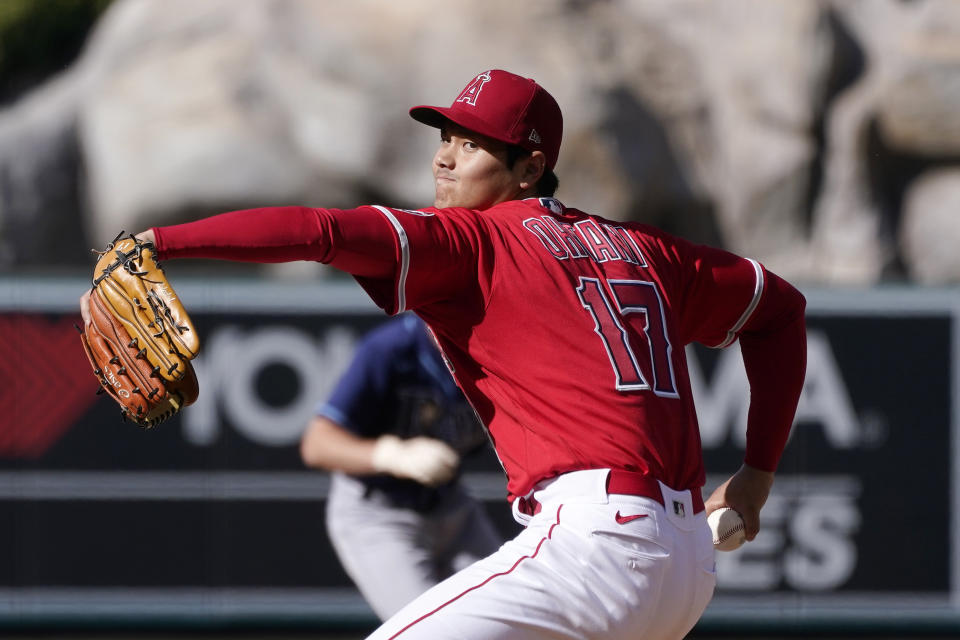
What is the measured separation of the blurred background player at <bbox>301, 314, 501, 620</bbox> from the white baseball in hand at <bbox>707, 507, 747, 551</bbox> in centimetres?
142

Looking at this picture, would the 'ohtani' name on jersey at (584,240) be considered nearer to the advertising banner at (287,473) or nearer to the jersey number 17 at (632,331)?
the jersey number 17 at (632,331)

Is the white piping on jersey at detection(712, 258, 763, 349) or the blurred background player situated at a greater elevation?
the white piping on jersey at detection(712, 258, 763, 349)

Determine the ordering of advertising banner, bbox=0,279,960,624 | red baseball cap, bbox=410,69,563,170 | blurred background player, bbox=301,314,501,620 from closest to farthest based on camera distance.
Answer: red baseball cap, bbox=410,69,563,170
blurred background player, bbox=301,314,501,620
advertising banner, bbox=0,279,960,624

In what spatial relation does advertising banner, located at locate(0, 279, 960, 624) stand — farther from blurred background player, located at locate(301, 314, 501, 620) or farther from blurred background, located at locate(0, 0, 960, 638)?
blurred background player, located at locate(301, 314, 501, 620)

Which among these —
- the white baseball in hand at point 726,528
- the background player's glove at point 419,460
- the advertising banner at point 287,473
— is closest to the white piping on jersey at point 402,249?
the white baseball in hand at point 726,528

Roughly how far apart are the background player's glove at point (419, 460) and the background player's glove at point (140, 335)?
1693mm

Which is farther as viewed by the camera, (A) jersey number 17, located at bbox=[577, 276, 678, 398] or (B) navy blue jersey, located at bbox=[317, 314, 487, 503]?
(B) navy blue jersey, located at bbox=[317, 314, 487, 503]

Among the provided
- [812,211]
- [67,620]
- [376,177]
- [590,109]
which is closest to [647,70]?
[590,109]

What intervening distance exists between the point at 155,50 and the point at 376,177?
7.98 ft

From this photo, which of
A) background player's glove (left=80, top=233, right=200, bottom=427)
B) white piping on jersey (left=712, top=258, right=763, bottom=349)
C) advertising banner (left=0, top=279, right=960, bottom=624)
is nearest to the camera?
background player's glove (left=80, top=233, right=200, bottom=427)

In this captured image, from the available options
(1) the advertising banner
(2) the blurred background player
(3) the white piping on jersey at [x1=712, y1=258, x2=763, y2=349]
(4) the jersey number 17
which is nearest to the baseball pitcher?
(4) the jersey number 17

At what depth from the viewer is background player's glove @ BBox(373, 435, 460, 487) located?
396cm

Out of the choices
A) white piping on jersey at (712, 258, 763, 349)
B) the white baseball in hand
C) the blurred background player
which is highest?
white piping on jersey at (712, 258, 763, 349)

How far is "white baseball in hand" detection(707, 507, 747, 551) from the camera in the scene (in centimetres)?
280
